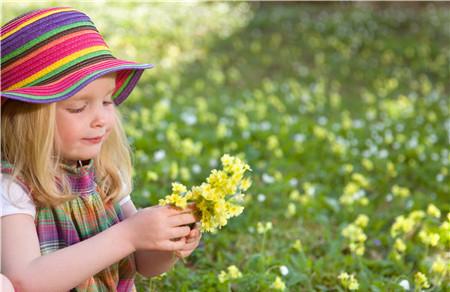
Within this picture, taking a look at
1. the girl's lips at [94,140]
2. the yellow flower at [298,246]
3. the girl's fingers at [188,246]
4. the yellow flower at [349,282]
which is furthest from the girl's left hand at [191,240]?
the yellow flower at [298,246]

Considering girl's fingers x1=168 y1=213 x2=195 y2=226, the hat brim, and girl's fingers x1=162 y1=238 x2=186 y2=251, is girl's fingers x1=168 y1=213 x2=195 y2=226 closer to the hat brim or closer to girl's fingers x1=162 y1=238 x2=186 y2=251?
girl's fingers x1=162 y1=238 x2=186 y2=251

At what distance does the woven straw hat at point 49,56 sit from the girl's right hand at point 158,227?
1.38 feet

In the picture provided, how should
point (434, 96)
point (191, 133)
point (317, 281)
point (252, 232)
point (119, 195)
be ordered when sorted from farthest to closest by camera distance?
point (434, 96) < point (191, 133) < point (252, 232) < point (317, 281) < point (119, 195)

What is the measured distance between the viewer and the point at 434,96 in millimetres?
8047

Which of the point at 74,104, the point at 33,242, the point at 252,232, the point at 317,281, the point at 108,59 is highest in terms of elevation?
the point at 108,59

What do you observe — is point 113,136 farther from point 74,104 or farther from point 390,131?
point 390,131

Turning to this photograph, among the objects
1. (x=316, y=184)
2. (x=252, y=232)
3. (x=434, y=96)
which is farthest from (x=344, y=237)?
(x=434, y=96)

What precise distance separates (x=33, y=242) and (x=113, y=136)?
563 mm

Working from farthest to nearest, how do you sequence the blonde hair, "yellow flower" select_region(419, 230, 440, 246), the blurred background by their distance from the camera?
the blurred background, "yellow flower" select_region(419, 230, 440, 246), the blonde hair

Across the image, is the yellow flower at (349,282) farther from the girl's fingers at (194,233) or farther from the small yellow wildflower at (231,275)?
the girl's fingers at (194,233)

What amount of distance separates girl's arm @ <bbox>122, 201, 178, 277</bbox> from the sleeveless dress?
0.08m

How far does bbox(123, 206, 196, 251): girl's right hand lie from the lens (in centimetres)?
190

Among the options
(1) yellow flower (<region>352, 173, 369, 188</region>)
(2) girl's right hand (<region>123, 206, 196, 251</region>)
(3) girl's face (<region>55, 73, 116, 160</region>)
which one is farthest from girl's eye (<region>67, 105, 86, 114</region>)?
(1) yellow flower (<region>352, 173, 369, 188</region>)

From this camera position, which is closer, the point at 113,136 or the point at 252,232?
the point at 113,136
